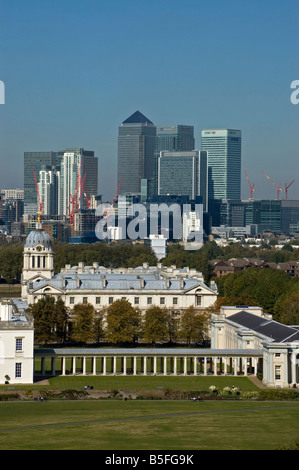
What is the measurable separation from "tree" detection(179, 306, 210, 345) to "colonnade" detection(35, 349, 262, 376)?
10.8 metres

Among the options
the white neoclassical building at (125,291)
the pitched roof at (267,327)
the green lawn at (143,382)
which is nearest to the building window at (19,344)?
the green lawn at (143,382)

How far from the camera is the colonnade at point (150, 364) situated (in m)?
77.4

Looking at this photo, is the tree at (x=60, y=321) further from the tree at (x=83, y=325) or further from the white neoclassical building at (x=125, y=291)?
the white neoclassical building at (x=125, y=291)

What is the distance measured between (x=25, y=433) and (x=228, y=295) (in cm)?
6374

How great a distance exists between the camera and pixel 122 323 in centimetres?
9206

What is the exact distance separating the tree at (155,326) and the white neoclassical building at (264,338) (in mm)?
3476

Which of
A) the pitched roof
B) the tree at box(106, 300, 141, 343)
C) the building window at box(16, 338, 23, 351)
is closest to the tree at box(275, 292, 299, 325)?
the pitched roof

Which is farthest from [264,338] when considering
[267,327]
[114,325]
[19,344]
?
[114,325]

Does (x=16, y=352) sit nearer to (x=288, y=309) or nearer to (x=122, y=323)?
(x=122, y=323)

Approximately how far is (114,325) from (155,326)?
2989 millimetres

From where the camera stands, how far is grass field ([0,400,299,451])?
51.3m

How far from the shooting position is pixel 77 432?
5394 cm
